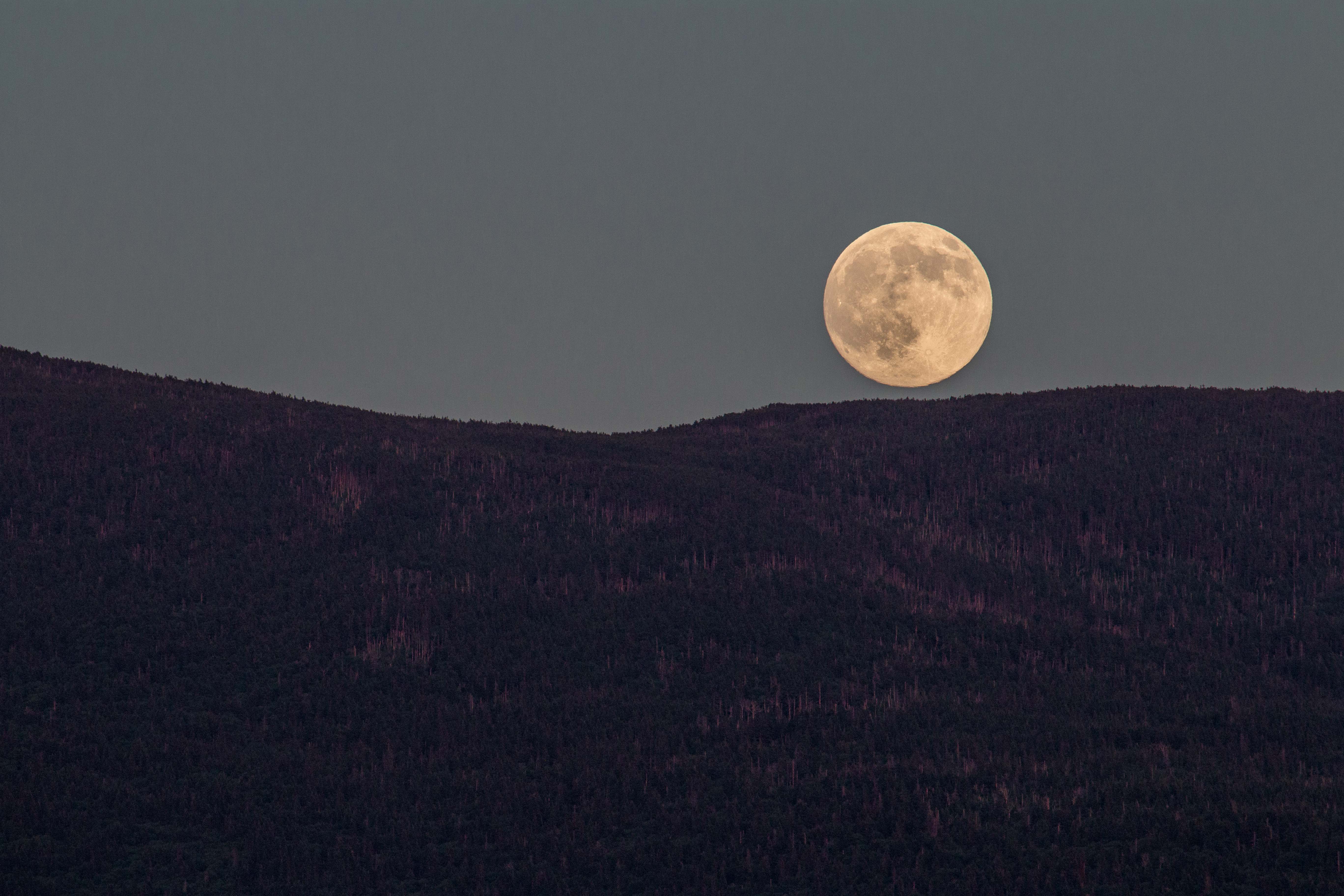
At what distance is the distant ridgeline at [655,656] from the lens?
→ 9703mm

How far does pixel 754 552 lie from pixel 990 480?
8.75 meters

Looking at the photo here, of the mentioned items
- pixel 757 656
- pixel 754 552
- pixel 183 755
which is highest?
pixel 754 552

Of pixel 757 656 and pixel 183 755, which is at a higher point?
pixel 757 656

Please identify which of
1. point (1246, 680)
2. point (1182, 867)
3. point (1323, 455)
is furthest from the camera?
point (1323, 455)

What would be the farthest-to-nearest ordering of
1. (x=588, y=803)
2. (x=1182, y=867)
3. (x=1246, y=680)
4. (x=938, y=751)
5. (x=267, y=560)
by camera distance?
(x=267, y=560), (x=1246, y=680), (x=938, y=751), (x=588, y=803), (x=1182, y=867)

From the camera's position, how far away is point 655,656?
15578 millimetres

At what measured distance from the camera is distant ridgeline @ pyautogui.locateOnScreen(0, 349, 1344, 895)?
970 cm

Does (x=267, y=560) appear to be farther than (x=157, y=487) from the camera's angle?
No

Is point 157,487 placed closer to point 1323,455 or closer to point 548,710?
point 548,710

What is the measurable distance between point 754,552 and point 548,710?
23.1ft

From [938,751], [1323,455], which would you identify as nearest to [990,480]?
[1323,455]

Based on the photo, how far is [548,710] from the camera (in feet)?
44.8

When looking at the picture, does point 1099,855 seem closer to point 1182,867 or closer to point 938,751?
point 1182,867

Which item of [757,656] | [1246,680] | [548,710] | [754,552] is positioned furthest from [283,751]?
[1246,680]
